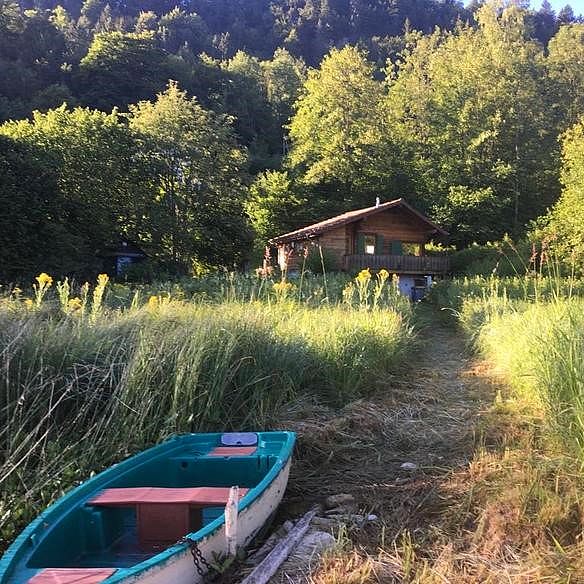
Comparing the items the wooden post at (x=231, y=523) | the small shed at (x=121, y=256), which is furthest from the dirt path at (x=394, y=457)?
the small shed at (x=121, y=256)

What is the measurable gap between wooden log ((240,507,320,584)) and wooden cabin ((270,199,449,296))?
2153 centimetres

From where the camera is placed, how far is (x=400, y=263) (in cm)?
2570

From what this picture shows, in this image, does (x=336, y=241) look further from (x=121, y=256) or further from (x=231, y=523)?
(x=231, y=523)

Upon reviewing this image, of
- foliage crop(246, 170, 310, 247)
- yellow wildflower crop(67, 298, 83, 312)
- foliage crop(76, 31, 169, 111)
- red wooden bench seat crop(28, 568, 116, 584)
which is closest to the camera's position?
red wooden bench seat crop(28, 568, 116, 584)

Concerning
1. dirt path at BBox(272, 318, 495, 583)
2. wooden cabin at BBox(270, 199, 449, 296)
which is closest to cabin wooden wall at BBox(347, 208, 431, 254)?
wooden cabin at BBox(270, 199, 449, 296)

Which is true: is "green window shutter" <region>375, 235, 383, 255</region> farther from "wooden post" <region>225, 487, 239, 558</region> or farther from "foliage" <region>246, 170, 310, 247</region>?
"wooden post" <region>225, 487, 239, 558</region>

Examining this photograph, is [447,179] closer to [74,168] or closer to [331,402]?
[74,168]

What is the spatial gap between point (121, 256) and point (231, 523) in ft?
89.1

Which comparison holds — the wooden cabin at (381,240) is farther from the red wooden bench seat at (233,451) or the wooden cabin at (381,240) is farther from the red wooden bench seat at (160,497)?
the red wooden bench seat at (160,497)

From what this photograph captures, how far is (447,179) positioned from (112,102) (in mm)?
27726

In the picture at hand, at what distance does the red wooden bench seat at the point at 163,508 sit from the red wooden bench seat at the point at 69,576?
516mm

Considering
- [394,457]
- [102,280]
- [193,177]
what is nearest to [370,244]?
[193,177]

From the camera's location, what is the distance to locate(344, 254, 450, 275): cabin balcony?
81.9 ft

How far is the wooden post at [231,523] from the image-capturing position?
2.27 meters
